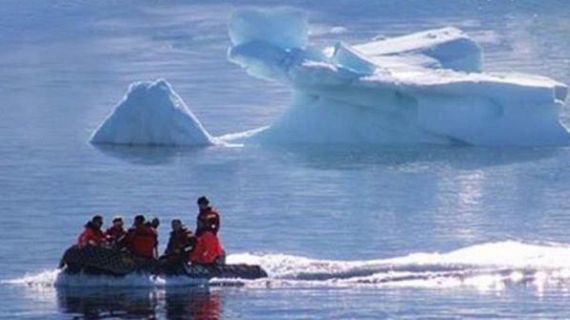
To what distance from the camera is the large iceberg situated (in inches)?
1154

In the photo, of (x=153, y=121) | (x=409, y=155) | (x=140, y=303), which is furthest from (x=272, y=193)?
(x=140, y=303)

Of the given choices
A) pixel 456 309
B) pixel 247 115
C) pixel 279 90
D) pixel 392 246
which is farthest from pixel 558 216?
pixel 279 90

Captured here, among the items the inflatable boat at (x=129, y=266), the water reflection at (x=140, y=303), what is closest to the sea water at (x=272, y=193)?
the water reflection at (x=140, y=303)

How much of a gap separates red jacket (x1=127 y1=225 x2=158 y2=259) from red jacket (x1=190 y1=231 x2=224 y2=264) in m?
0.43

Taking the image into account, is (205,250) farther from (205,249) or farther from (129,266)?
(129,266)

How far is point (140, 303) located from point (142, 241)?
1255 mm

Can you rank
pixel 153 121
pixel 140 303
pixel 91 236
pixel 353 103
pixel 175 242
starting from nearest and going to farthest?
pixel 140 303
pixel 175 242
pixel 91 236
pixel 353 103
pixel 153 121

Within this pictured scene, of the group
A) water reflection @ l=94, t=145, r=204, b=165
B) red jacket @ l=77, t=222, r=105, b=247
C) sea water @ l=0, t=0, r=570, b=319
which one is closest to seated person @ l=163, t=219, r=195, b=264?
sea water @ l=0, t=0, r=570, b=319

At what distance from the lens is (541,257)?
855 inches

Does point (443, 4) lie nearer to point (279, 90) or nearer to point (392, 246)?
point (279, 90)

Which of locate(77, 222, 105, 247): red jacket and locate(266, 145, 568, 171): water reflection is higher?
locate(266, 145, 568, 171): water reflection

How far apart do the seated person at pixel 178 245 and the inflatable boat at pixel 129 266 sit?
61 millimetres

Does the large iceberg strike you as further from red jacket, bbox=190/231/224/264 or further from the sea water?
red jacket, bbox=190/231/224/264

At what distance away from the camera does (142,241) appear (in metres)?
20.8
